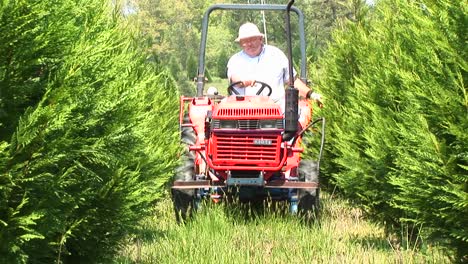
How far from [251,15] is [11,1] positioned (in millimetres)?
75269

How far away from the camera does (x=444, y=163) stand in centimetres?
509

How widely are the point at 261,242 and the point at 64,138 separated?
346 cm

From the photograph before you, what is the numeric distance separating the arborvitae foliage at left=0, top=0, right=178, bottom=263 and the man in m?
3.90

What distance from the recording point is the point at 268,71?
896 cm

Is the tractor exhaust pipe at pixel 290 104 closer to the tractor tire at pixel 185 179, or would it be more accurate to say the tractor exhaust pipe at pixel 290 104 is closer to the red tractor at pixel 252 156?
the red tractor at pixel 252 156

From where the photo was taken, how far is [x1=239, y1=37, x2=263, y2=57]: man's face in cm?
915

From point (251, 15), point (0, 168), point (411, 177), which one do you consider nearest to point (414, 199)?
point (411, 177)

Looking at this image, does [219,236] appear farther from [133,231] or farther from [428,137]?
[428,137]

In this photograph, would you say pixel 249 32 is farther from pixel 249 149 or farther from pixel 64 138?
pixel 64 138

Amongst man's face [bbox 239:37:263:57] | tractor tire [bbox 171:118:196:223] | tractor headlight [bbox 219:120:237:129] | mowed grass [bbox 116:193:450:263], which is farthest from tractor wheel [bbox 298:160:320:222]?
man's face [bbox 239:37:263:57]

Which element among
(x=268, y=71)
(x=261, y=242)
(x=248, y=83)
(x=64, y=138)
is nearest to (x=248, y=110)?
(x=248, y=83)

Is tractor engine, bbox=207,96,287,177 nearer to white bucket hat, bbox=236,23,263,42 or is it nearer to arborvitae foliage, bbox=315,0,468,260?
white bucket hat, bbox=236,23,263,42

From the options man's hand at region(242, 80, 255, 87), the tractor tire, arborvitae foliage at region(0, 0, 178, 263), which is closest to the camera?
arborvitae foliage at region(0, 0, 178, 263)

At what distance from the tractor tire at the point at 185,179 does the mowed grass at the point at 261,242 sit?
0.22 meters
